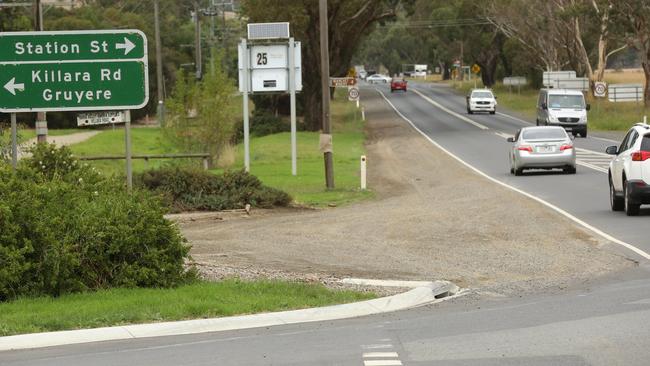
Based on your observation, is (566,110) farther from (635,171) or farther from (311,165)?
(635,171)

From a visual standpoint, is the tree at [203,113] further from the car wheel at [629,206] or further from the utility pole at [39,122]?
the car wheel at [629,206]

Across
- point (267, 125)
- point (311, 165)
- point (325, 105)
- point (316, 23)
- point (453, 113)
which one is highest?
point (316, 23)

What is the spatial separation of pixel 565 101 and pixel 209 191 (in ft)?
113

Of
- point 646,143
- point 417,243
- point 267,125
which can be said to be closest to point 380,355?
point 417,243

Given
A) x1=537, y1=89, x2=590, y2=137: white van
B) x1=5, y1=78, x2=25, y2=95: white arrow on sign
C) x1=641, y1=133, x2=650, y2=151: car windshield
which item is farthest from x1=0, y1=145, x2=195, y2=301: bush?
x1=537, y1=89, x2=590, y2=137: white van

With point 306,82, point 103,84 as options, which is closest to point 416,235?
point 103,84

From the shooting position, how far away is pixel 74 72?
14117 mm

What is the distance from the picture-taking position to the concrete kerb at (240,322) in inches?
392

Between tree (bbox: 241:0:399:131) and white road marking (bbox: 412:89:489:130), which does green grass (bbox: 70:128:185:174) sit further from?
white road marking (bbox: 412:89:489:130)

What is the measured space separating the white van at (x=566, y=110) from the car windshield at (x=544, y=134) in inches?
838

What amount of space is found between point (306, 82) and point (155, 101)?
83.3ft

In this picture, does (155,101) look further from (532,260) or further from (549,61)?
(532,260)

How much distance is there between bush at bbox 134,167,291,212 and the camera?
25.0 m

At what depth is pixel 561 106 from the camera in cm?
5609
